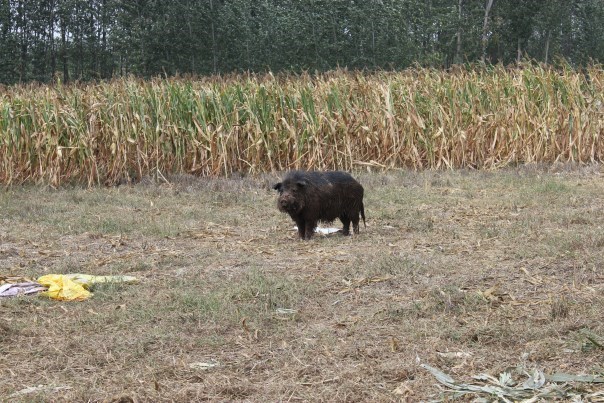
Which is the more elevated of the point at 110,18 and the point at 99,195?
the point at 110,18

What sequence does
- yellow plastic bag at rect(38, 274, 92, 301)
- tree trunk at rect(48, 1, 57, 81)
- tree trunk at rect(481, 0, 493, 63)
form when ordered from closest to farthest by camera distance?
yellow plastic bag at rect(38, 274, 92, 301) → tree trunk at rect(48, 1, 57, 81) → tree trunk at rect(481, 0, 493, 63)

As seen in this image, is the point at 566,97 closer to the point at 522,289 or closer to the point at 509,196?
the point at 509,196

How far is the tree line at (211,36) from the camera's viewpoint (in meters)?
30.2

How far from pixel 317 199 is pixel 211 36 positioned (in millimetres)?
22712

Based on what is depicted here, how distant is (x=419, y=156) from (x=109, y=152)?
5846 mm

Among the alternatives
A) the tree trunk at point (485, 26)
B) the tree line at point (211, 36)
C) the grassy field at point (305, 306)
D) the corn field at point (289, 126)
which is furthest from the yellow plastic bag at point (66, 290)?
the tree trunk at point (485, 26)

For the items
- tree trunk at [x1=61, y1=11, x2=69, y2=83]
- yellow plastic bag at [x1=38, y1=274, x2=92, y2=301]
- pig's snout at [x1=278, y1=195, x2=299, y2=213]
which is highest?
tree trunk at [x1=61, y1=11, x2=69, y2=83]

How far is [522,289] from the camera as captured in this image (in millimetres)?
6336

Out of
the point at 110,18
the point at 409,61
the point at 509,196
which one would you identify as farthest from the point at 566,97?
the point at 110,18

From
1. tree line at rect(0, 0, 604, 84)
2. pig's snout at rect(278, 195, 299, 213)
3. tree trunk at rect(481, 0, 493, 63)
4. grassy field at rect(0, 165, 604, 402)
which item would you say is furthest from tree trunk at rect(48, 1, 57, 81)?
pig's snout at rect(278, 195, 299, 213)

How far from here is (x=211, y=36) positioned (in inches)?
1210

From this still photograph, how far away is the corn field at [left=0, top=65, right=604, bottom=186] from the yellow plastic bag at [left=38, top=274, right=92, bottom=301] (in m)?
7.93

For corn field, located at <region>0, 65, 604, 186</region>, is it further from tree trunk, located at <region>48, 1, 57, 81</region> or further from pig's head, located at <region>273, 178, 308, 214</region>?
tree trunk, located at <region>48, 1, 57, 81</region>

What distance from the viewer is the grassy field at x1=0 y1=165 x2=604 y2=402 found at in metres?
4.70
